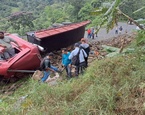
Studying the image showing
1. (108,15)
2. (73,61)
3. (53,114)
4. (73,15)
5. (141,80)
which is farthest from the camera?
(73,15)

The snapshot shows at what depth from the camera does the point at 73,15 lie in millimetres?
36156

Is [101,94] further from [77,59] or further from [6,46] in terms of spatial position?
[6,46]

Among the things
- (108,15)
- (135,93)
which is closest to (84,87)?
(135,93)

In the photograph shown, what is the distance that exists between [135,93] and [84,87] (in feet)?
2.92

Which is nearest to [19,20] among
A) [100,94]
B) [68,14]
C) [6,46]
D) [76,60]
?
[68,14]

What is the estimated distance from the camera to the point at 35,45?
7.48 metres

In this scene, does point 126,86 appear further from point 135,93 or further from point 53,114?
point 53,114

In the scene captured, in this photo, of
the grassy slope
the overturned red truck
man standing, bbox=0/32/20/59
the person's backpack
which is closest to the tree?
the overturned red truck

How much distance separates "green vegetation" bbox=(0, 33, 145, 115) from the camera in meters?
2.76

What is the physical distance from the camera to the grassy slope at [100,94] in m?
2.76

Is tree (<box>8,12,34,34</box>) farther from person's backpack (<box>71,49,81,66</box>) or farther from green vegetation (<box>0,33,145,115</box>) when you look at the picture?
green vegetation (<box>0,33,145,115</box>)

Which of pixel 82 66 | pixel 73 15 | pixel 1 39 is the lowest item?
pixel 73 15

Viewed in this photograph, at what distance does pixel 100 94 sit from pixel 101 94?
0.5 inches

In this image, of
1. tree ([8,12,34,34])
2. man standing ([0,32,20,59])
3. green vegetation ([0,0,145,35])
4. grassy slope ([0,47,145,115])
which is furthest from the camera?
green vegetation ([0,0,145,35])
